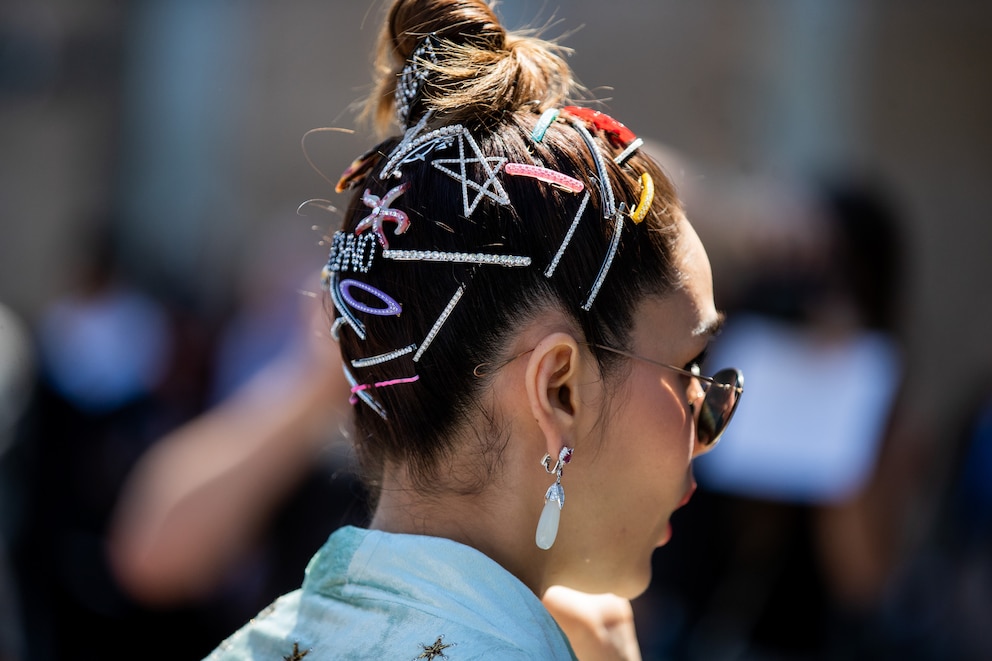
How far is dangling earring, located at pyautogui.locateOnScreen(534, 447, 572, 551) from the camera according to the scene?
134 centimetres

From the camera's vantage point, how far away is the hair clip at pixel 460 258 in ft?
4.30

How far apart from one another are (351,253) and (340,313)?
0.31 ft

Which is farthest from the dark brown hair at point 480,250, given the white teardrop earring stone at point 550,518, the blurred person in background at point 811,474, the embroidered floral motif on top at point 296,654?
the blurred person in background at point 811,474

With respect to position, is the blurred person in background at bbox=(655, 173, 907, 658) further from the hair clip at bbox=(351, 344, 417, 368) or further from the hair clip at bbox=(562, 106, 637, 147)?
the hair clip at bbox=(351, 344, 417, 368)

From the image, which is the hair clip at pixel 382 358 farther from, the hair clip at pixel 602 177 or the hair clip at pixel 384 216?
the hair clip at pixel 602 177

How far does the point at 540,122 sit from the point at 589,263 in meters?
0.24

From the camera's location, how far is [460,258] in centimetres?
132

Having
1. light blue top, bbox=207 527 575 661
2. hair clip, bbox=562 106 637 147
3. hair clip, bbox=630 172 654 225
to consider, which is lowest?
light blue top, bbox=207 527 575 661

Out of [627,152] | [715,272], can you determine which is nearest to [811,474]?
[715,272]

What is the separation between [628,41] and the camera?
18.8 ft

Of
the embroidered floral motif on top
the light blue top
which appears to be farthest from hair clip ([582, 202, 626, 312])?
the embroidered floral motif on top

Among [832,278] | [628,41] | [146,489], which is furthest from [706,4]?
[146,489]

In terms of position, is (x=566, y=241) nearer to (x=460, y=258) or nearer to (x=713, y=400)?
(x=460, y=258)

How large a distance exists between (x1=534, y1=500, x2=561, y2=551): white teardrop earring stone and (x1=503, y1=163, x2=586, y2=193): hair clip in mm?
447
